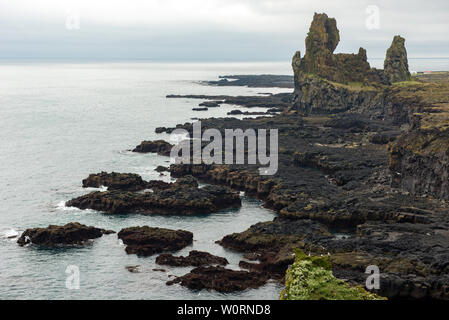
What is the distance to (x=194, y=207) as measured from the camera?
79.5 metres

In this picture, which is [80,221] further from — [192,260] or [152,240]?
[192,260]

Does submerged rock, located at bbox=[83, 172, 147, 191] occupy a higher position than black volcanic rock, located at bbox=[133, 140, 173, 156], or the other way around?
black volcanic rock, located at bbox=[133, 140, 173, 156]

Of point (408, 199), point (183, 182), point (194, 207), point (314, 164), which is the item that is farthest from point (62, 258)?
point (314, 164)

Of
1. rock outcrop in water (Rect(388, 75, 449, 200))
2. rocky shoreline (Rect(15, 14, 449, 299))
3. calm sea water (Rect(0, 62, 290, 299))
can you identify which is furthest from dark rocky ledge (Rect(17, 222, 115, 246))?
rock outcrop in water (Rect(388, 75, 449, 200))

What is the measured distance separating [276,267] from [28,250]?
94.8 feet

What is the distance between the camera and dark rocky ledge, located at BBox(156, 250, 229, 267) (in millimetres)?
58578

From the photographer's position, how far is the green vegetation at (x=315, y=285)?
32875 millimetres

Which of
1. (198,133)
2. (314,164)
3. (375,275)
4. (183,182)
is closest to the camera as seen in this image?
(375,275)

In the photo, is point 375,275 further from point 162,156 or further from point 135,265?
point 162,156

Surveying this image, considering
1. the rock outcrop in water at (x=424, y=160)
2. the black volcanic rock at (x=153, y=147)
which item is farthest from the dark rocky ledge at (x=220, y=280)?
the black volcanic rock at (x=153, y=147)
